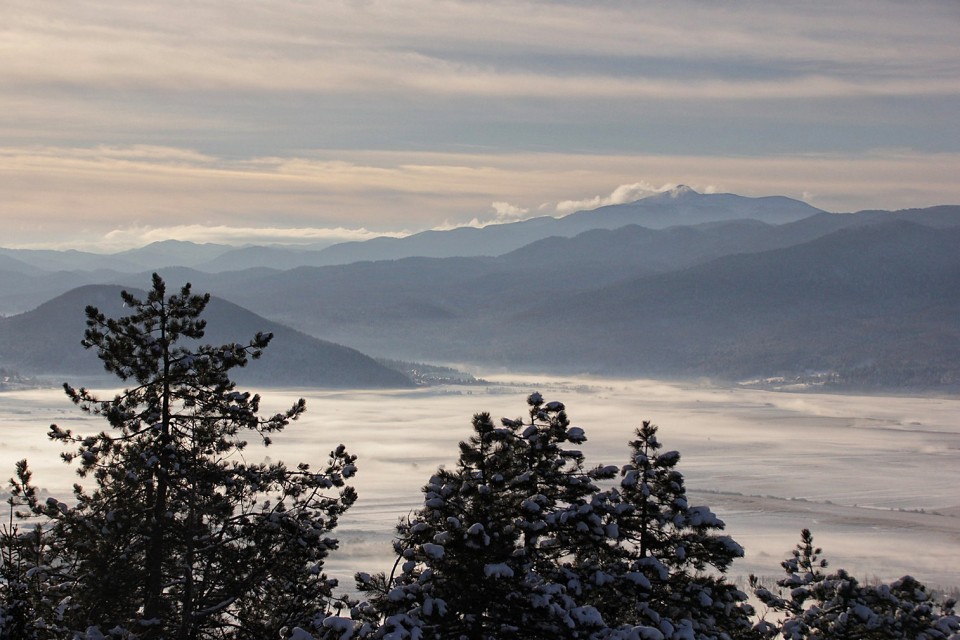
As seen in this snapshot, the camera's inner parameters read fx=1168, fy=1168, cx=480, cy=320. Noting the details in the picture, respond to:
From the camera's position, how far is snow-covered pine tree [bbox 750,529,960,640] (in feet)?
75.5

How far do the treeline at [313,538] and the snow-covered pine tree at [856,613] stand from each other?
4.3 inches

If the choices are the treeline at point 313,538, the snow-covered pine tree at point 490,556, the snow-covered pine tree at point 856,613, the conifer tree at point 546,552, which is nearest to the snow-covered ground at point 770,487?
the snow-covered pine tree at point 856,613

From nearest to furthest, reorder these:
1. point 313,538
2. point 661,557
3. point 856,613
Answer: point 313,538, point 661,557, point 856,613

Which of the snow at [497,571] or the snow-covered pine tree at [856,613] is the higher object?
the snow at [497,571]

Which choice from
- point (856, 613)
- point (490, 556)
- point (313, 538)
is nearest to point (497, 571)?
point (490, 556)

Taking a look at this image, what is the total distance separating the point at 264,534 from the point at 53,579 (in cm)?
402

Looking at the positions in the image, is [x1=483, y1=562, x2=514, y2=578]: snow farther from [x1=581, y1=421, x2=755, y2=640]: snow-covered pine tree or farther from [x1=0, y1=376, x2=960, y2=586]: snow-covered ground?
[x1=0, y1=376, x2=960, y2=586]: snow-covered ground

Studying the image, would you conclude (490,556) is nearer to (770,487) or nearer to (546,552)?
(546,552)

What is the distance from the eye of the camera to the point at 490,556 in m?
Answer: 18.9

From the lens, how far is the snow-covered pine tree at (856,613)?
23.0 meters

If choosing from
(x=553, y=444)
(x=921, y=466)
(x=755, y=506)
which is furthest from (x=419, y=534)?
(x=921, y=466)

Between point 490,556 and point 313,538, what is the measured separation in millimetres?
3719

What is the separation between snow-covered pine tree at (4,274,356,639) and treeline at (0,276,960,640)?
0.14 ft

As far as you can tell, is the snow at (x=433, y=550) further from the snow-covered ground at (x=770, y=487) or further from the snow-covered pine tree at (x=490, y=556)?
the snow-covered ground at (x=770, y=487)
